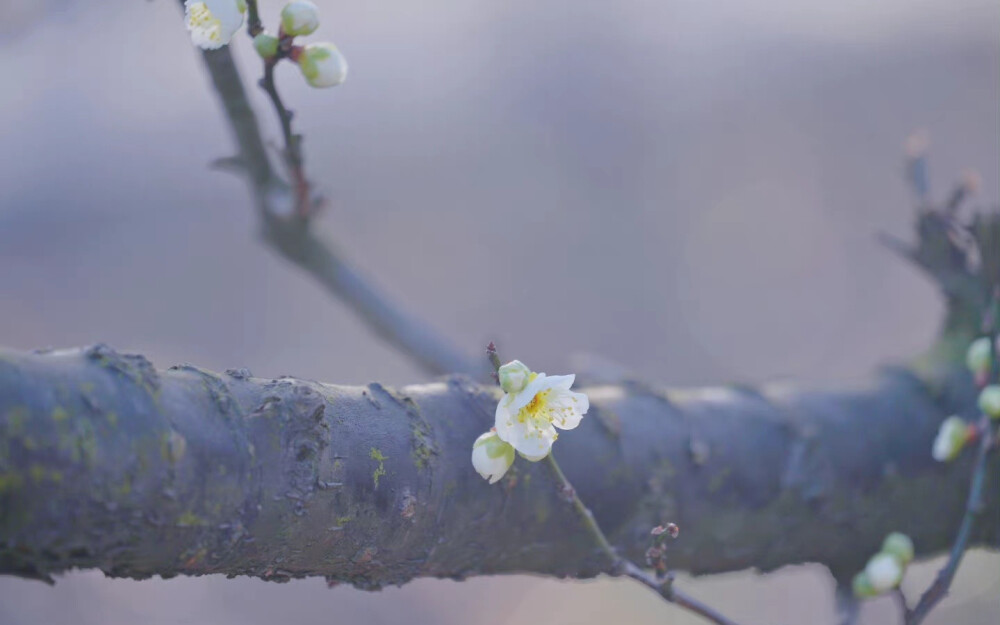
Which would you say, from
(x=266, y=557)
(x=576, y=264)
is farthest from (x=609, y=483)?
(x=576, y=264)

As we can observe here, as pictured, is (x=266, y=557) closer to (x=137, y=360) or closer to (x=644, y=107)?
(x=137, y=360)

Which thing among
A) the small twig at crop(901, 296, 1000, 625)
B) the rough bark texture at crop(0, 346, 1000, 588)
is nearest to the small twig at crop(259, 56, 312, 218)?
the rough bark texture at crop(0, 346, 1000, 588)

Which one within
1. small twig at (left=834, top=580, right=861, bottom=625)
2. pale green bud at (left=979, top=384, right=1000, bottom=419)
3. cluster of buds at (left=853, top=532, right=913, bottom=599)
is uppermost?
pale green bud at (left=979, top=384, right=1000, bottom=419)

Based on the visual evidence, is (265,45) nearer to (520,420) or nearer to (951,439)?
(520,420)

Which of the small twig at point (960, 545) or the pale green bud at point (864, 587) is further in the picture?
the pale green bud at point (864, 587)

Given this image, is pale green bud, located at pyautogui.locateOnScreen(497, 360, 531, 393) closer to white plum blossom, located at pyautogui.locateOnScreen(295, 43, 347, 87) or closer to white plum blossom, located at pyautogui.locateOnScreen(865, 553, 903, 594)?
white plum blossom, located at pyautogui.locateOnScreen(295, 43, 347, 87)

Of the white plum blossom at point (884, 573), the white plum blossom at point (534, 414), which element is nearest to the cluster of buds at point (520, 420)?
the white plum blossom at point (534, 414)

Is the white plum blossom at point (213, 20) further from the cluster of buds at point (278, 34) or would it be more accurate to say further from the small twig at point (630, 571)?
the small twig at point (630, 571)

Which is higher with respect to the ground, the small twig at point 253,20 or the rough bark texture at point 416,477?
the small twig at point 253,20
